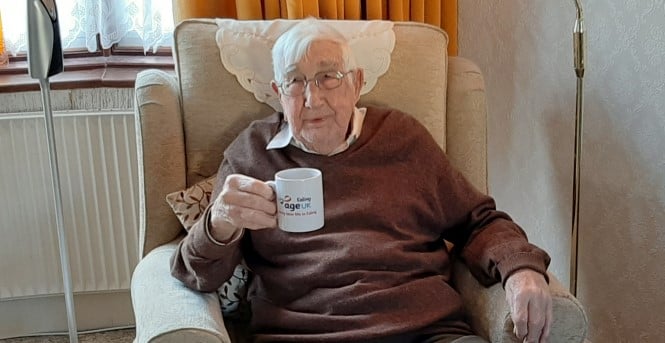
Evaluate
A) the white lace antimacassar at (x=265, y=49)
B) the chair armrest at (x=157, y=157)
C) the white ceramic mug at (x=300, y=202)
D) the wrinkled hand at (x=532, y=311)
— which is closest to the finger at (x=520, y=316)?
the wrinkled hand at (x=532, y=311)

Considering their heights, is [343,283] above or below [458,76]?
below

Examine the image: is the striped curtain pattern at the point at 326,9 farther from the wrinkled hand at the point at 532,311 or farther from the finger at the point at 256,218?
the wrinkled hand at the point at 532,311

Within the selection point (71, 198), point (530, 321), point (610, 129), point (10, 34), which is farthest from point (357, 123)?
point (10, 34)

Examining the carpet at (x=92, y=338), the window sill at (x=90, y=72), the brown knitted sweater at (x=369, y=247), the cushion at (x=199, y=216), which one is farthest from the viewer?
the carpet at (x=92, y=338)

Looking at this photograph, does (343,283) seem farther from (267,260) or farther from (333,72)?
(333,72)

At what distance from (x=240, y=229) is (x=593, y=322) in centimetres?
116

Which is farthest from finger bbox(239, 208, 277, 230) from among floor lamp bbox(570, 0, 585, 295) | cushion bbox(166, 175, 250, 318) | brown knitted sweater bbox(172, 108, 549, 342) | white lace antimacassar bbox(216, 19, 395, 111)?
floor lamp bbox(570, 0, 585, 295)

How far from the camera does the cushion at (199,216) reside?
68.8 inches

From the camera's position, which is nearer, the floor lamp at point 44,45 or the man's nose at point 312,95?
the man's nose at point 312,95

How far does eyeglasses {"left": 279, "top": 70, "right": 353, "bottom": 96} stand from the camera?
5.51 ft

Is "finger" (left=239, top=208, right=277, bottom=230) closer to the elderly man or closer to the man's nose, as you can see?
the elderly man

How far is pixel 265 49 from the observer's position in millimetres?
1938

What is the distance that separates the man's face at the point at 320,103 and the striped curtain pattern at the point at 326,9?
0.52 meters

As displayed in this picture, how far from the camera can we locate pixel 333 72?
168cm
